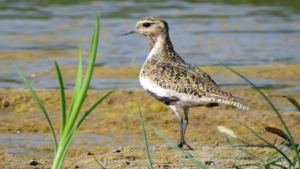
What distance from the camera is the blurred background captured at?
1145cm

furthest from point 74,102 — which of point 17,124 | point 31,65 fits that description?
point 31,65

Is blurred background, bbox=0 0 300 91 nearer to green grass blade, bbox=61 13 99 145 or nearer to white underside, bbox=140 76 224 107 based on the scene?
white underside, bbox=140 76 224 107

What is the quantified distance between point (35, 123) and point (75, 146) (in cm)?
109

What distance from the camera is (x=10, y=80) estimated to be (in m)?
9.84

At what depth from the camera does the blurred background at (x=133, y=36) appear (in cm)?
1145

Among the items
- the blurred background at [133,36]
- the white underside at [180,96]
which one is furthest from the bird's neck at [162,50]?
the blurred background at [133,36]

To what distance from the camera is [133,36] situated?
51.2ft

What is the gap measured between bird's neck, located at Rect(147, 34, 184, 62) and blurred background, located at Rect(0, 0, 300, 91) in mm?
3518

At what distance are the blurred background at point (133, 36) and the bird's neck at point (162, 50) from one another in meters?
3.52

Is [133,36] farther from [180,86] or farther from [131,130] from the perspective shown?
[180,86]

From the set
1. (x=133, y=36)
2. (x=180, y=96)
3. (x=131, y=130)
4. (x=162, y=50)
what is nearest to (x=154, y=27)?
(x=162, y=50)

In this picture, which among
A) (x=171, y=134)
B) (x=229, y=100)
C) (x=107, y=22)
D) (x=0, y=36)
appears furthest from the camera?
(x=107, y=22)

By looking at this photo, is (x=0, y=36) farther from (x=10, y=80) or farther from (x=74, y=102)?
(x=74, y=102)

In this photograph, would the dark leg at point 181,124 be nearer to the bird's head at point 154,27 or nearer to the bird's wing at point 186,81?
the bird's wing at point 186,81
